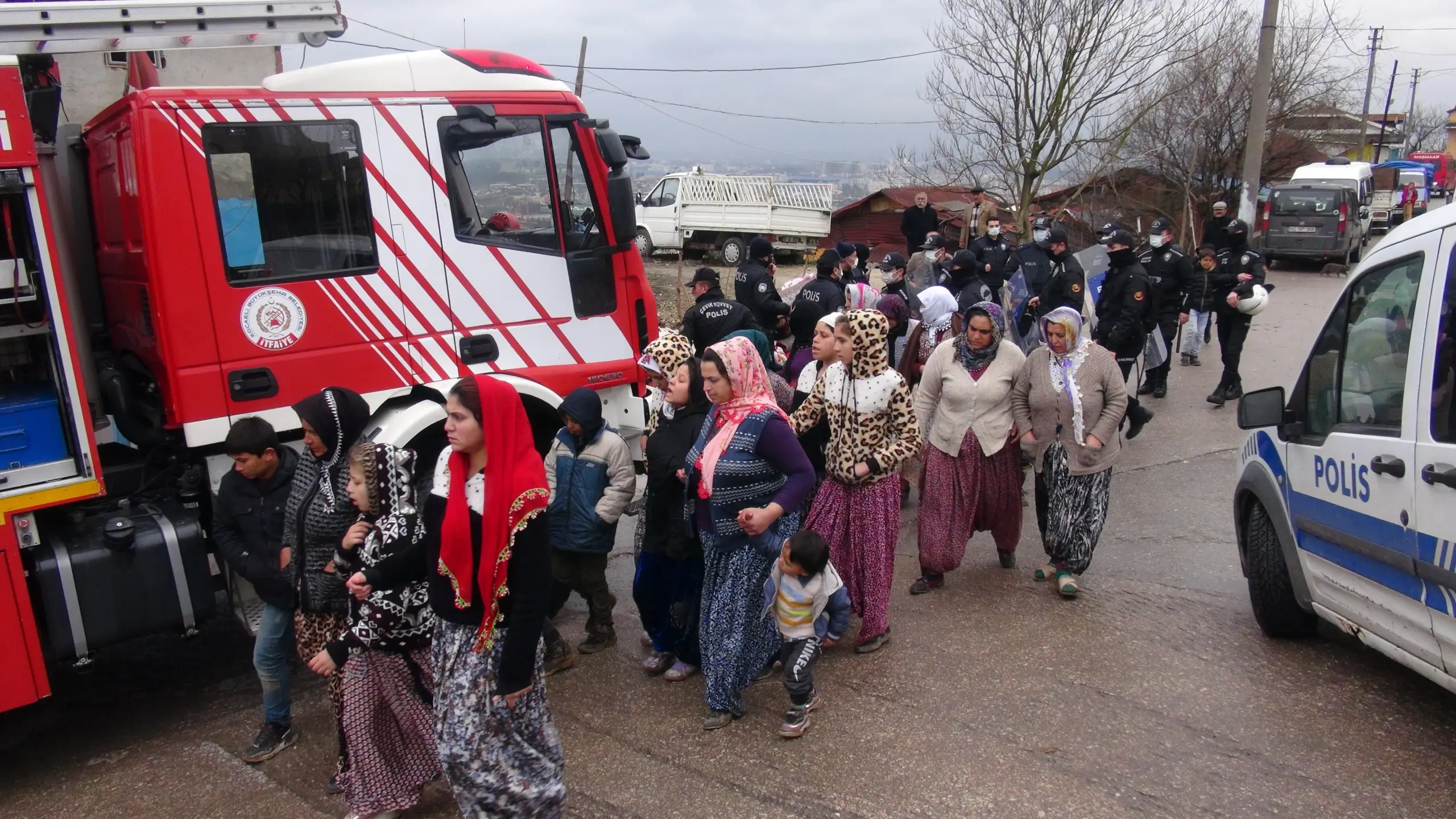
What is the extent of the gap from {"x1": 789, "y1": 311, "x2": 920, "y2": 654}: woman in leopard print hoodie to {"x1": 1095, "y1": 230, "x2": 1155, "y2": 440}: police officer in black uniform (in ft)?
→ 13.5

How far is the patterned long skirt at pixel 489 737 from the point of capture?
3.07 metres

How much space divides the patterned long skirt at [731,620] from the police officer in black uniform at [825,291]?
3.24 meters

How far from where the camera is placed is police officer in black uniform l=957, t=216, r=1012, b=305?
10.0 metres

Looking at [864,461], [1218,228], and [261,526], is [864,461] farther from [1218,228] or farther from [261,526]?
[1218,228]

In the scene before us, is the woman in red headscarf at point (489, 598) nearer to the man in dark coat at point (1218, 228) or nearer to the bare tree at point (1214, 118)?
the man in dark coat at point (1218, 228)

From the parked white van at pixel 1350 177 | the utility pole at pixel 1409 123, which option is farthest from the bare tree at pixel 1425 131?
the parked white van at pixel 1350 177

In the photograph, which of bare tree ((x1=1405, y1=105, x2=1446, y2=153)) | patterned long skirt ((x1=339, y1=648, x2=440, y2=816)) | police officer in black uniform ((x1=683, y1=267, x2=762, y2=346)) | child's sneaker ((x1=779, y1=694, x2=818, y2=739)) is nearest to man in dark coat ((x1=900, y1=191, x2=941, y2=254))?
police officer in black uniform ((x1=683, y1=267, x2=762, y2=346))

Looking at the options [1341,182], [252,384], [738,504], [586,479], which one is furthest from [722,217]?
[738,504]

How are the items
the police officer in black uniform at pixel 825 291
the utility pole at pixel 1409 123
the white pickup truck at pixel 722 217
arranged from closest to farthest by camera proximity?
the police officer in black uniform at pixel 825 291 → the white pickup truck at pixel 722 217 → the utility pole at pixel 1409 123

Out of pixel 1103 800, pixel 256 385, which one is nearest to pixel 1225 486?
pixel 1103 800

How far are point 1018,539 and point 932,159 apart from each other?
1759 cm

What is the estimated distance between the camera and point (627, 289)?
5.54m

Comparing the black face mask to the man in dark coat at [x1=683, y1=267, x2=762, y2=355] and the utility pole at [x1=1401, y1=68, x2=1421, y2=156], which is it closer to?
the man in dark coat at [x1=683, y1=267, x2=762, y2=355]

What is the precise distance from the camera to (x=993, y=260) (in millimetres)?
10117
